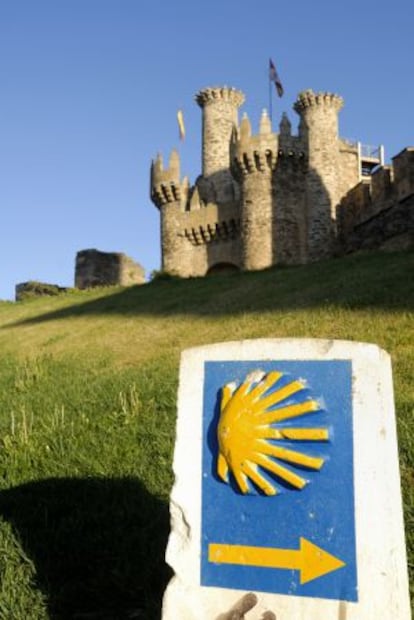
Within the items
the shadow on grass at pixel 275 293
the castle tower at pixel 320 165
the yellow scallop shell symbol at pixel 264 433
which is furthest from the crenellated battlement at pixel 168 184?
the yellow scallop shell symbol at pixel 264 433

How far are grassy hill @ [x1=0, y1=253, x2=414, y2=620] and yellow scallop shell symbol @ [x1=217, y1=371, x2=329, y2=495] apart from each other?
4.02ft

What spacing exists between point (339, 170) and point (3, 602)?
103ft

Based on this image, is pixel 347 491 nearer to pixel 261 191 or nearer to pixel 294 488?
pixel 294 488

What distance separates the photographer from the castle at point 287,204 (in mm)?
28875

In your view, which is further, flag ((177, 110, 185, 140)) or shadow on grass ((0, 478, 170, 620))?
flag ((177, 110, 185, 140))

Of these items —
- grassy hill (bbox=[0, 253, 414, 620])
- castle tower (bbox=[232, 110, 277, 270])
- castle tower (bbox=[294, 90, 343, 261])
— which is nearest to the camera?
grassy hill (bbox=[0, 253, 414, 620])

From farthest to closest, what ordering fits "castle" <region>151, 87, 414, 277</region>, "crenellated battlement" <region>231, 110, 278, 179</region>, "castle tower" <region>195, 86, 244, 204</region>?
"castle tower" <region>195, 86, 244, 204</region>, "crenellated battlement" <region>231, 110, 278, 179</region>, "castle" <region>151, 87, 414, 277</region>

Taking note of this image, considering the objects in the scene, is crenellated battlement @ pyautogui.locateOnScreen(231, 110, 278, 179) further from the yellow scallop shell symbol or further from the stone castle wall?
the yellow scallop shell symbol

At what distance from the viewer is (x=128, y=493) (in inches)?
175

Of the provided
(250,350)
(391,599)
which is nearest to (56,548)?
(250,350)

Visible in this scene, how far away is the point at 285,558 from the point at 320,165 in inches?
1198

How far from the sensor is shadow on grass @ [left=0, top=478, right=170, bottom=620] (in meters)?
3.46

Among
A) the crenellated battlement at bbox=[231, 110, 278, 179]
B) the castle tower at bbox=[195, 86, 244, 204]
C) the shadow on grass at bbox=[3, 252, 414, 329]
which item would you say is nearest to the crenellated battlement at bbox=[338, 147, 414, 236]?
the crenellated battlement at bbox=[231, 110, 278, 179]

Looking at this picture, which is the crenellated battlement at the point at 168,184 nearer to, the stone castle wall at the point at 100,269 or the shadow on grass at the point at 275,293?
the stone castle wall at the point at 100,269
